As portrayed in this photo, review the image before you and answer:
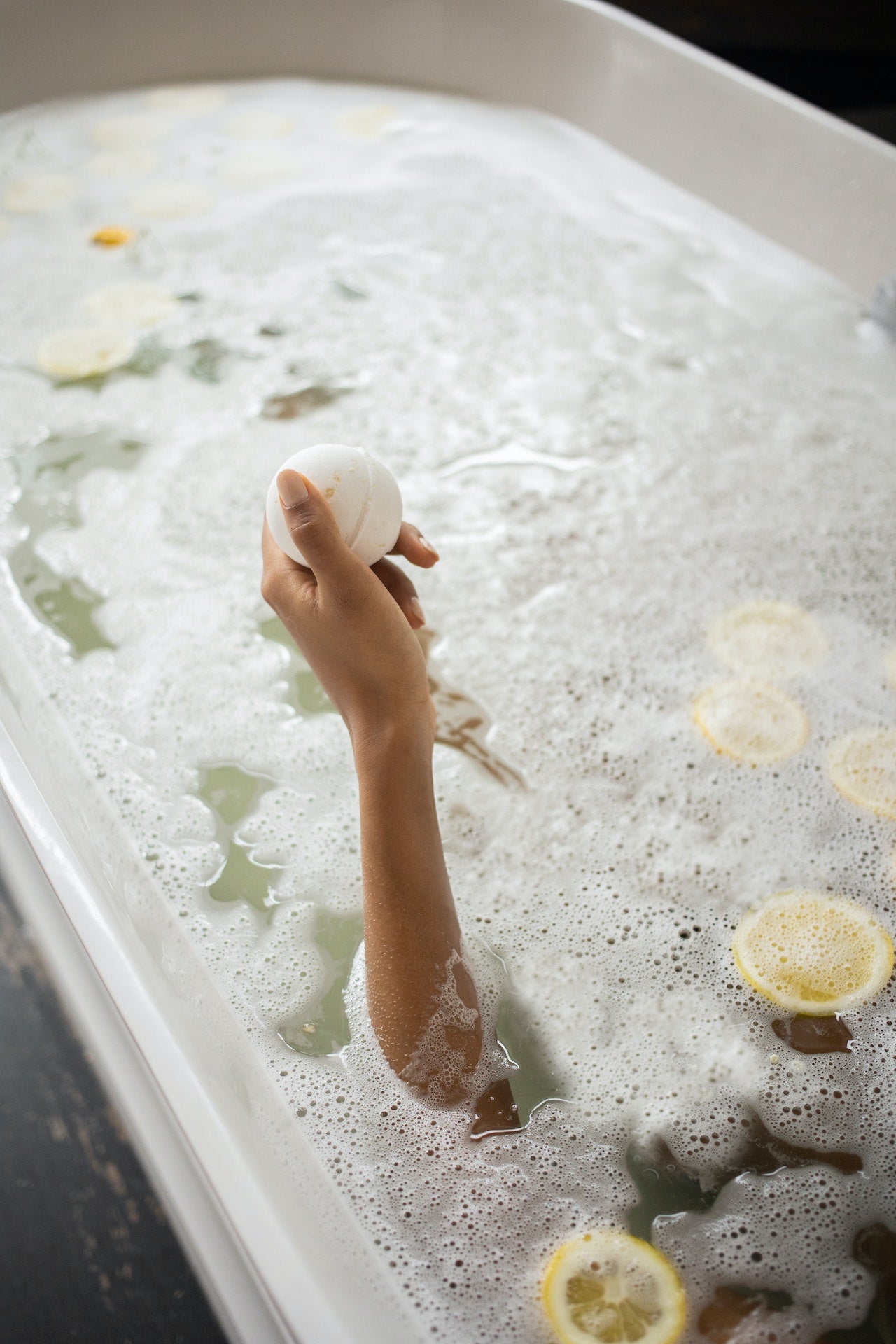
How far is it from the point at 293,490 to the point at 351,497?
77 mm

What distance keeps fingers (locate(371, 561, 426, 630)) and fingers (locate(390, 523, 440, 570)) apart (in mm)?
15

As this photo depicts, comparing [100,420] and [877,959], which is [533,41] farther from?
[877,959]

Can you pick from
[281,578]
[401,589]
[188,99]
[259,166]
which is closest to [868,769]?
[401,589]

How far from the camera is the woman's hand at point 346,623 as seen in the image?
748 millimetres

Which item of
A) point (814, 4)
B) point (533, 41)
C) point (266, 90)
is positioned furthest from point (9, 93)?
point (814, 4)

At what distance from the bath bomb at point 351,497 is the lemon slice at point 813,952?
20.0 inches

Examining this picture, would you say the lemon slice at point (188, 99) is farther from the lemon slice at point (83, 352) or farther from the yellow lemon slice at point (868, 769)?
the yellow lemon slice at point (868, 769)

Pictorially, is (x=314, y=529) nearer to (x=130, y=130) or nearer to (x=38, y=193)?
(x=38, y=193)

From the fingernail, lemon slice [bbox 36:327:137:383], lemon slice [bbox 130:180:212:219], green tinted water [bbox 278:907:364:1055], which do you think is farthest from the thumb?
lemon slice [bbox 130:180:212:219]

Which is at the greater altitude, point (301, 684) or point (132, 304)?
point (132, 304)

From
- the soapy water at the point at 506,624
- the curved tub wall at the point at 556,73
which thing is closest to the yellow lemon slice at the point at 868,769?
the soapy water at the point at 506,624

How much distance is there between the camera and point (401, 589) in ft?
2.86

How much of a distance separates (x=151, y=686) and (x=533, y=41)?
6.23 ft

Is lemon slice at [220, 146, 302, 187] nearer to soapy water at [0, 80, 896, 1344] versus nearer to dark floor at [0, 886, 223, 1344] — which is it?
soapy water at [0, 80, 896, 1344]
